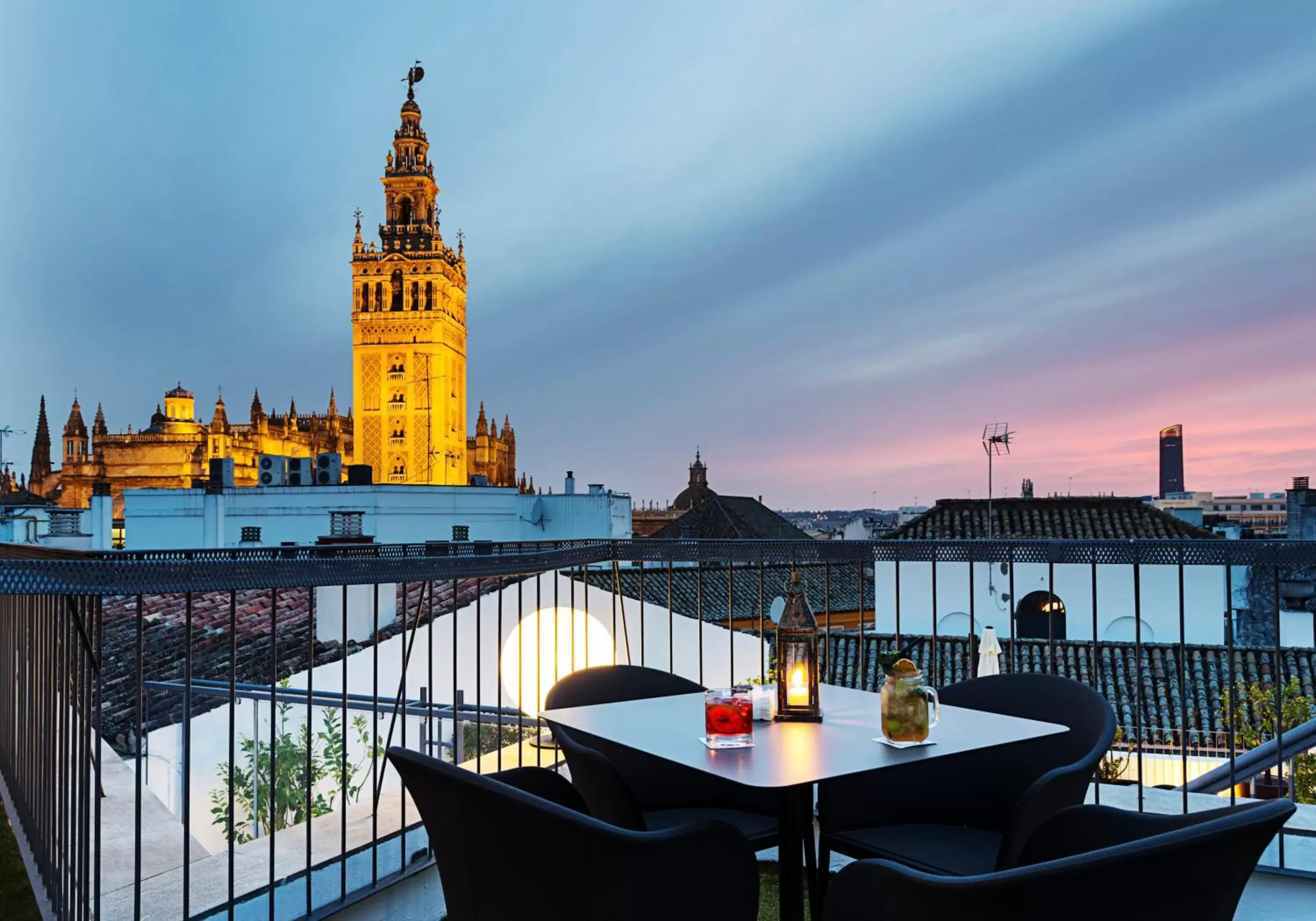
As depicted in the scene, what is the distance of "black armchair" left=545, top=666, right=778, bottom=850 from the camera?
248cm

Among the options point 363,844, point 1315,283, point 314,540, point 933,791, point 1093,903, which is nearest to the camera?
point 1093,903

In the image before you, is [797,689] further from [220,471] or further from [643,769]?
[220,471]

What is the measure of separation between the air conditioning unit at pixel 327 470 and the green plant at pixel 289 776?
34.2 metres

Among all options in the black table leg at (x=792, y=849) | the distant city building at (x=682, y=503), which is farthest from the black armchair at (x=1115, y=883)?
the distant city building at (x=682, y=503)

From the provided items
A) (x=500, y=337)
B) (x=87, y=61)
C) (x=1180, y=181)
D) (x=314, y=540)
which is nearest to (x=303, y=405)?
(x=500, y=337)

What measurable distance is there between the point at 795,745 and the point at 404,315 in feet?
236

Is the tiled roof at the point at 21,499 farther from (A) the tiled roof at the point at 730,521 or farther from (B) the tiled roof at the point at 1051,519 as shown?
(B) the tiled roof at the point at 1051,519

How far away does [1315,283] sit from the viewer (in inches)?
810

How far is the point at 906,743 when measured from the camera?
2225 mm

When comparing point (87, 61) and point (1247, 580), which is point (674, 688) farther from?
point (87, 61)

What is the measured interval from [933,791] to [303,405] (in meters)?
96.3

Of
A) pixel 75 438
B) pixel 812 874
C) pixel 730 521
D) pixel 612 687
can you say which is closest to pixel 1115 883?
pixel 812 874

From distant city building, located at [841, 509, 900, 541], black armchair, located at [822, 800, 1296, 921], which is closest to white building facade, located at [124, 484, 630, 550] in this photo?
distant city building, located at [841, 509, 900, 541]

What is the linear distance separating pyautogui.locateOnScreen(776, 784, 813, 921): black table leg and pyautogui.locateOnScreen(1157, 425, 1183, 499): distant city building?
36.5 metres
